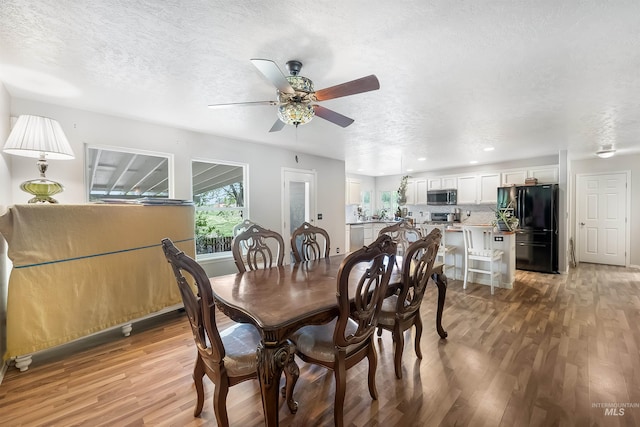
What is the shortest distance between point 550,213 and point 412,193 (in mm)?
3167

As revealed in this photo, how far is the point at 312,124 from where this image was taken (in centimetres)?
349

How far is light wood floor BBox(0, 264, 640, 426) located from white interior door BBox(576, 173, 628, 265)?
3.77 metres

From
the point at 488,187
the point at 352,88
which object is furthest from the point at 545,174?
the point at 352,88

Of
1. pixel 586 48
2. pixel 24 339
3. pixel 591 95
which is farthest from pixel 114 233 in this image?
pixel 591 95

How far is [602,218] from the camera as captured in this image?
5688 millimetres

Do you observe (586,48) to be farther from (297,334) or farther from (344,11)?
(297,334)

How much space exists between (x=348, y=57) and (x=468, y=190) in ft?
19.2

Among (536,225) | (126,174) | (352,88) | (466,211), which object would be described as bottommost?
(536,225)

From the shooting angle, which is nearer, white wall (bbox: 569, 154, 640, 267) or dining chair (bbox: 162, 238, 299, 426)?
dining chair (bbox: 162, 238, 299, 426)

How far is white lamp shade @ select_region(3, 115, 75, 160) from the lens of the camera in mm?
2033

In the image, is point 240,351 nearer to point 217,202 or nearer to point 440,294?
point 440,294

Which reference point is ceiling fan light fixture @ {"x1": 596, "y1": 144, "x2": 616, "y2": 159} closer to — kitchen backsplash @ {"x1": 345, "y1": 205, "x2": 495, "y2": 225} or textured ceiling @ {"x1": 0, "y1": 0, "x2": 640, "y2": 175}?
textured ceiling @ {"x1": 0, "y1": 0, "x2": 640, "y2": 175}

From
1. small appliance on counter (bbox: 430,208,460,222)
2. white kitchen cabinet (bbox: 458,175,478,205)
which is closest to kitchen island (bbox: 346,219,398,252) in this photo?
small appliance on counter (bbox: 430,208,460,222)

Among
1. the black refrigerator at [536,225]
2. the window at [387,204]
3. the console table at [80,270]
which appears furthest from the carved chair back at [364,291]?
the window at [387,204]
